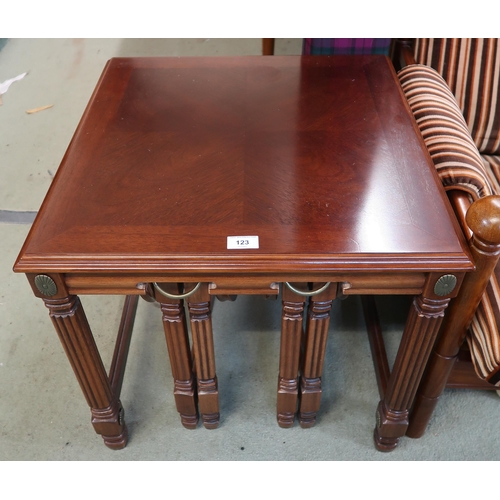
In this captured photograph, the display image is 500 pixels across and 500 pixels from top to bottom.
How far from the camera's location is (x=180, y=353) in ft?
3.25

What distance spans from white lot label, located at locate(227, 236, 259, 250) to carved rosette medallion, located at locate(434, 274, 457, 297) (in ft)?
0.95

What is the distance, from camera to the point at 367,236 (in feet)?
2.70

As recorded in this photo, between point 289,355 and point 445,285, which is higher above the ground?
point 445,285

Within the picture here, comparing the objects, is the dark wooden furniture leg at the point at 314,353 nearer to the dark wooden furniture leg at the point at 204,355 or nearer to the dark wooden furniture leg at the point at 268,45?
the dark wooden furniture leg at the point at 204,355

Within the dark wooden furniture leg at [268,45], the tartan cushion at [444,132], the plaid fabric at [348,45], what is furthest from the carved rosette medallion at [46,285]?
the dark wooden furniture leg at [268,45]

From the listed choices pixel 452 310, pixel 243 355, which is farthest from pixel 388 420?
pixel 243 355

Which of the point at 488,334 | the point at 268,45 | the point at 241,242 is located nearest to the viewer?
the point at 241,242

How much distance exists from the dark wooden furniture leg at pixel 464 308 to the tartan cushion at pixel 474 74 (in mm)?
564

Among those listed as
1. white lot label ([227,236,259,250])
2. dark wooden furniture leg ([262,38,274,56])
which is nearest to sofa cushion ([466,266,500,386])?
white lot label ([227,236,259,250])

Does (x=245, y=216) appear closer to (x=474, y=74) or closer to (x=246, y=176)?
(x=246, y=176)

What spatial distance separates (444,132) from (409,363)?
0.45 metres

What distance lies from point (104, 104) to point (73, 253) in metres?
0.44

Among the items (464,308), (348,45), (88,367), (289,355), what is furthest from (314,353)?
(348,45)

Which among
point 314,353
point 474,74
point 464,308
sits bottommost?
point 314,353
